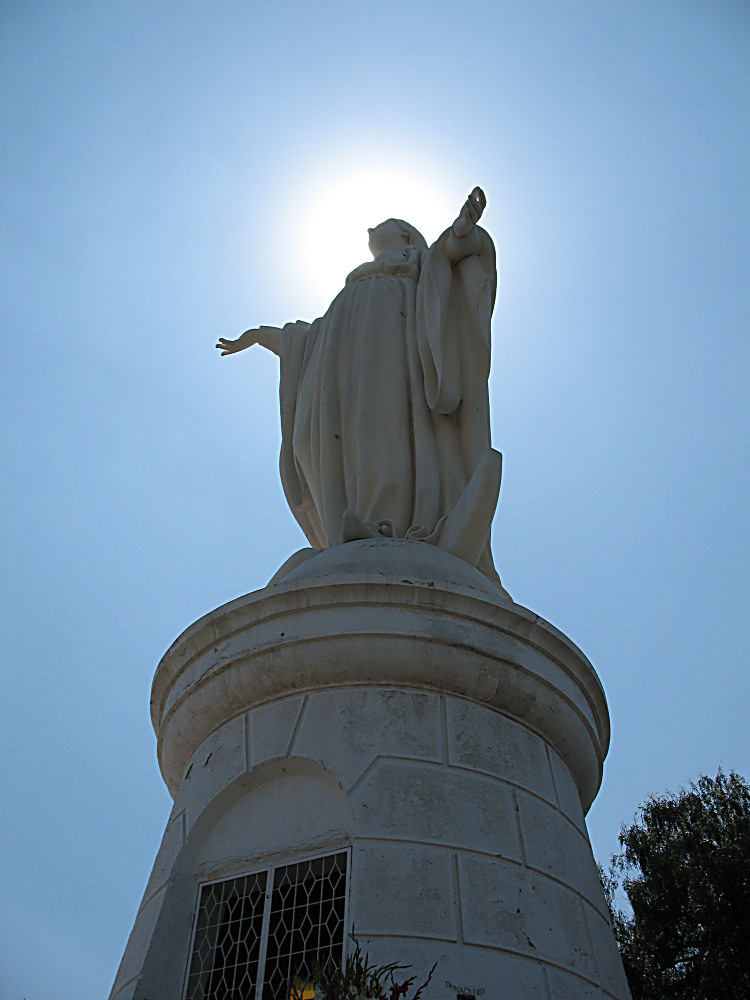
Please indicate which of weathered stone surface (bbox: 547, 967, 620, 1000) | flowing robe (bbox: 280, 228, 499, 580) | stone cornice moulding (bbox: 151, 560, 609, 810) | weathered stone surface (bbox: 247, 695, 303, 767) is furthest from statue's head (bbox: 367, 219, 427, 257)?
weathered stone surface (bbox: 547, 967, 620, 1000)

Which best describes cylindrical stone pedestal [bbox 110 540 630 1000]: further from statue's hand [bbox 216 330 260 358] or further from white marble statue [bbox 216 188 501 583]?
statue's hand [bbox 216 330 260 358]

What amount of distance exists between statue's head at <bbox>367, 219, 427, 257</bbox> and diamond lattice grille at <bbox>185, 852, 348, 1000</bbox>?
6.32 metres

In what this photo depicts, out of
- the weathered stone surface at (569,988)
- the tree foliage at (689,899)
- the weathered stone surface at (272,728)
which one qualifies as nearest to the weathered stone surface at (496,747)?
the weathered stone surface at (272,728)

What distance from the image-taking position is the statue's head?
8984mm

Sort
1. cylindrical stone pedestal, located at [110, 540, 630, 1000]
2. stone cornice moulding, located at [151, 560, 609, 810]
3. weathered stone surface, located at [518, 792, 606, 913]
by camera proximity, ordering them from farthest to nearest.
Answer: stone cornice moulding, located at [151, 560, 609, 810] < weathered stone surface, located at [518, 792, 606, 913] < cylindrical stone pedestal, located at [110, 540, 630, 1000]

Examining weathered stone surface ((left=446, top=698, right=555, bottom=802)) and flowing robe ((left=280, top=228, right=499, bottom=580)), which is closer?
weathered stone surface ((left=446, top=698, right=555, bottom=802))

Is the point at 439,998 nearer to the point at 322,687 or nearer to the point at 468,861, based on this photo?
the point at 468,861

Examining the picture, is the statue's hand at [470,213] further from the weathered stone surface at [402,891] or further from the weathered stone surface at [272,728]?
the weathered stone surface at [402,891]

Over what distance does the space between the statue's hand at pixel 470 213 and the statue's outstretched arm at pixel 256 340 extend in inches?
75.2

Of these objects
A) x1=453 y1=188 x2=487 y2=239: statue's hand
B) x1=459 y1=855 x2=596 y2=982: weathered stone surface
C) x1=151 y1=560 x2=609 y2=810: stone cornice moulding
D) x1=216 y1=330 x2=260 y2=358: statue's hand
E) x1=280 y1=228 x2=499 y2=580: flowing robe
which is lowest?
x1=459 y1=855 x2=596 y2=982: weathered stone surface

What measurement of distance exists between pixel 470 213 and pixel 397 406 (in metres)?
1.55

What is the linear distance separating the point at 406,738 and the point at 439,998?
1123 mm

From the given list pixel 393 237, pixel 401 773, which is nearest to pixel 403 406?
pixel 393 237

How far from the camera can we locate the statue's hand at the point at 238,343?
27.4ft
